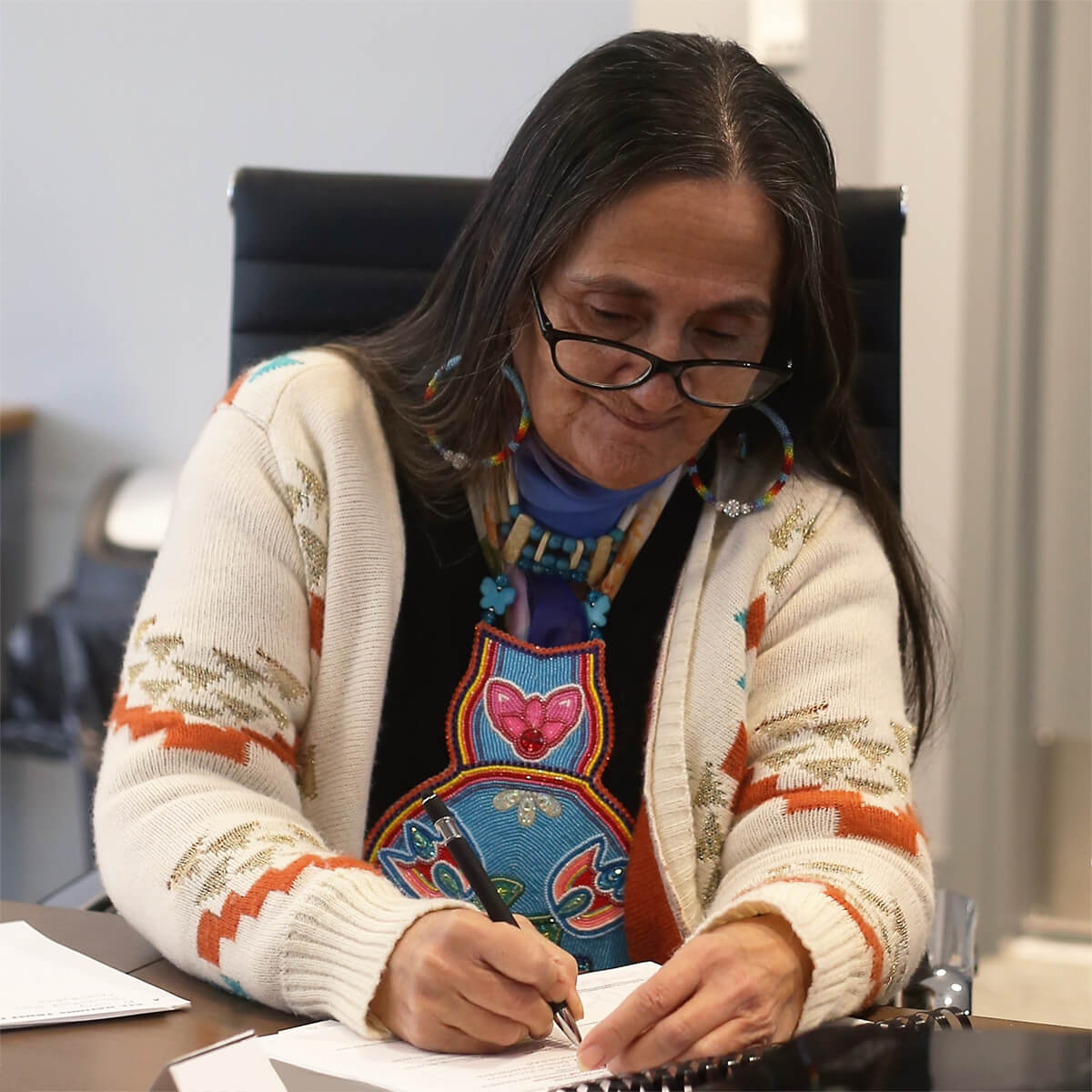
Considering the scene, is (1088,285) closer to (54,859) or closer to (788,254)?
(788,254)

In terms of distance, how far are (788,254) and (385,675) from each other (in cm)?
47

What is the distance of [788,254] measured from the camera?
3.75 ft

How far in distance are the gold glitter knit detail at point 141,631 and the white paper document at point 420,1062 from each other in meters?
0.36

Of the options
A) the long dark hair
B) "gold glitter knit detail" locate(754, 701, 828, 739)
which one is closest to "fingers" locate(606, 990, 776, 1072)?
"gold glitter knit detail" locate(754, 701, 828, 739)

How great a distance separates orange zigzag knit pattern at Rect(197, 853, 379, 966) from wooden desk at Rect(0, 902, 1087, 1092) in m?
0.03

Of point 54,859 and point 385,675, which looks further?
point 54,859

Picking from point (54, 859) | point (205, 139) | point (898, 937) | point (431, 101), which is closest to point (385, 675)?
point (898, 937)

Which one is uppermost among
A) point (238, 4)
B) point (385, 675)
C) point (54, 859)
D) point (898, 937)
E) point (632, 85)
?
point (238, 4)

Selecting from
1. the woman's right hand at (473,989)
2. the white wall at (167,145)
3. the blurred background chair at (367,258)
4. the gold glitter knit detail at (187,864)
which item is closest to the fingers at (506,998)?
the woman's right hand at (473,989)

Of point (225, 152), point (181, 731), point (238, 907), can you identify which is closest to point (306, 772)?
point (181, 731)

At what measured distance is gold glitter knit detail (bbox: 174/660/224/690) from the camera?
1.03 meters

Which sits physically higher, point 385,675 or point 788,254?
point 788,254

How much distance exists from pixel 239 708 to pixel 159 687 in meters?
0.06

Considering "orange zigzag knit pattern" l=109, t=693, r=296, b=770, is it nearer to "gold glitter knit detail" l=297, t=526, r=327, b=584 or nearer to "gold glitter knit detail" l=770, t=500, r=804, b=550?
"gold glitter knit detail" l=297, t=526, r=327, b=584
